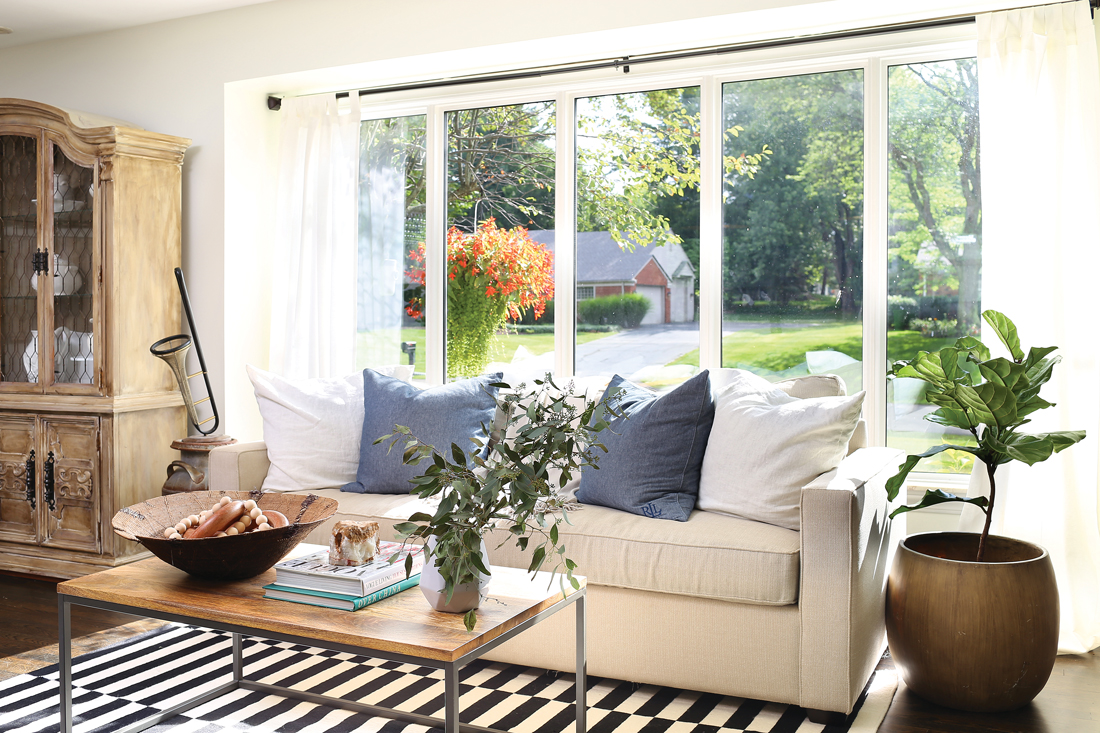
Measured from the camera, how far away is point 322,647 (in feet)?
5.63

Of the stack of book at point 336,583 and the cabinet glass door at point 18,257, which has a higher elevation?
the cabinet glass door at point 18,257

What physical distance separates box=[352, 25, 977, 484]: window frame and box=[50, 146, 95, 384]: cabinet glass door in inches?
54.9

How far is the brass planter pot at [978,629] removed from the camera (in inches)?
98.0

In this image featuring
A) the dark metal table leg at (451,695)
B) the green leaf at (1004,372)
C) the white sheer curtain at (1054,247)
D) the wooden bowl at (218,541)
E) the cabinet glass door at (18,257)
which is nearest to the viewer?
the dark metal table leg at (451,695)

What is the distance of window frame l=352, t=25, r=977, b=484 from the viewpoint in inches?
139

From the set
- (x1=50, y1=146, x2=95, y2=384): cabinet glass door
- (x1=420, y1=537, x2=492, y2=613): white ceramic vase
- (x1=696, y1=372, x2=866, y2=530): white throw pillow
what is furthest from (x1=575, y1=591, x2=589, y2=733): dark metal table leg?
(x1=50, y1=146, x2=95, y2=384): cabinet glass door

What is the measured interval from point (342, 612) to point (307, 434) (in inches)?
61.9

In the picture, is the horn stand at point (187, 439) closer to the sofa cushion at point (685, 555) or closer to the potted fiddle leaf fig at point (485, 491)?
the sofa cushion at point (685, 555)

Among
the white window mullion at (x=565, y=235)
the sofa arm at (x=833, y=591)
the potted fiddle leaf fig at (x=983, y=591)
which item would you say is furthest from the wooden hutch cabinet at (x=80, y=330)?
the potted fiddle leaf fig at (x=983, y=591)

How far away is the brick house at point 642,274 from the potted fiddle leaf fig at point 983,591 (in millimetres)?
1322

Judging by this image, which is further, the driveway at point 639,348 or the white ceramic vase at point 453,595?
the driveway at point 639,348

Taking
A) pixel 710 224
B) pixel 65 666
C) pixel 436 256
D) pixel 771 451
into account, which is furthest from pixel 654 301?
pixel 65 666

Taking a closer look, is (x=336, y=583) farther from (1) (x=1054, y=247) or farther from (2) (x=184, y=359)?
(1) (x=1054, y=247)

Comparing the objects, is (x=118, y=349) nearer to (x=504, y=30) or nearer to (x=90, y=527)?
(x=90, y=527)
